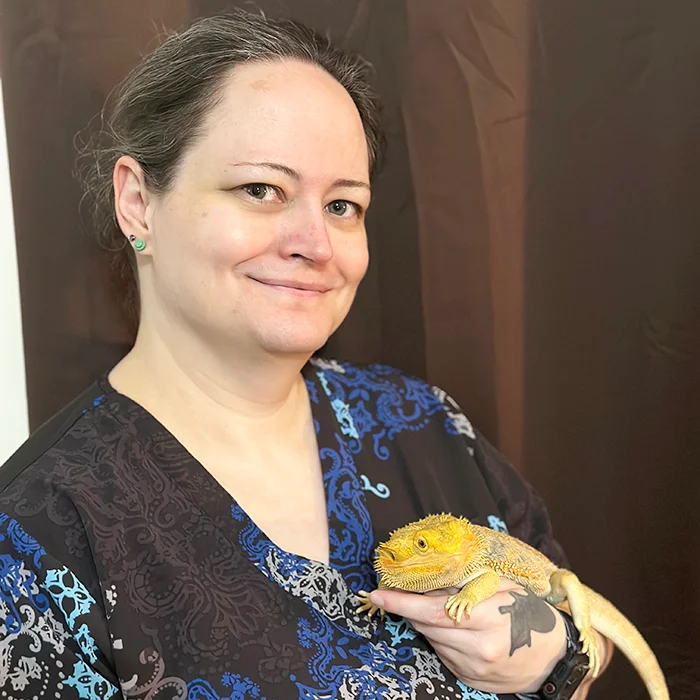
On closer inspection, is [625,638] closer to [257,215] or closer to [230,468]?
[230,468]

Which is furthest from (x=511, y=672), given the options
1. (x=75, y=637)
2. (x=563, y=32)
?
(x=563, y=32)

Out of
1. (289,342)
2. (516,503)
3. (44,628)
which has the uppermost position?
(289,342)

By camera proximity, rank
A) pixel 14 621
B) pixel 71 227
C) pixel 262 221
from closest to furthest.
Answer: pixel 14 621
pixel 262 221
pixel 71 227

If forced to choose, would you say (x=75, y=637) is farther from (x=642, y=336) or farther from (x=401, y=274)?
(x=642, y=336)

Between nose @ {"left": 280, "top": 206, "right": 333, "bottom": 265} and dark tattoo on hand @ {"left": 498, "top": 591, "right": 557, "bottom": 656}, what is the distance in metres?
0.52

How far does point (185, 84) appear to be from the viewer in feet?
3.38

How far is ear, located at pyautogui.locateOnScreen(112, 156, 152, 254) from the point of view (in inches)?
41.4

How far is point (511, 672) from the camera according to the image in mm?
995

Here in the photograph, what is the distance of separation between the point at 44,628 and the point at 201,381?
371 millimetres

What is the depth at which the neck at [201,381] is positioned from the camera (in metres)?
1.05

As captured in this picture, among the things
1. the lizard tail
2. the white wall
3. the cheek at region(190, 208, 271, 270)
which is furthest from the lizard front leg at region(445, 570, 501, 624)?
the white wall

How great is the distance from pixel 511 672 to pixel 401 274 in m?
0.72

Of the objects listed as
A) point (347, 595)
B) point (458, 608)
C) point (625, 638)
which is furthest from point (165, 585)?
point (625, 638)

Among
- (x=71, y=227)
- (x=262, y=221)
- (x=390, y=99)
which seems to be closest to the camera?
(x=262, y=221)
